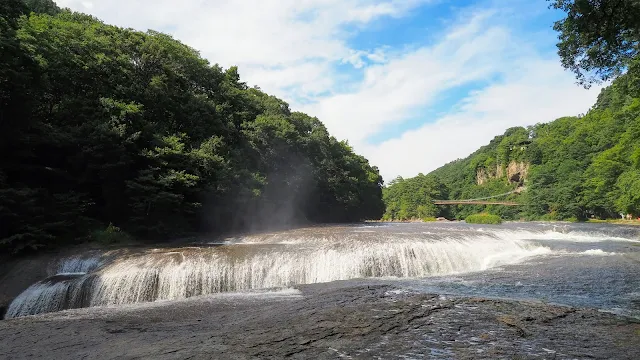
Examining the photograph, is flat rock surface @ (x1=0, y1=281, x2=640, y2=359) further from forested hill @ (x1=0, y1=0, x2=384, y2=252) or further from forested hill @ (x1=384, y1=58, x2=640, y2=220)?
forested hill @ (x1=384, y1=58, x2=640, y2=220)

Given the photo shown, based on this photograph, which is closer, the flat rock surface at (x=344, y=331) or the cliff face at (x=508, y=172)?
the flat rock surface at (x=344, y=331)

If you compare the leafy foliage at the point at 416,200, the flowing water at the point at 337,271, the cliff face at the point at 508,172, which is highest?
the cliff face at the point at 508,172

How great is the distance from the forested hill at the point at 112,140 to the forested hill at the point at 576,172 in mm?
23350

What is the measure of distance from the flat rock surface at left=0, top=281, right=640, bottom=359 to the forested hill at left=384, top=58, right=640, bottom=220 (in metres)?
11.7

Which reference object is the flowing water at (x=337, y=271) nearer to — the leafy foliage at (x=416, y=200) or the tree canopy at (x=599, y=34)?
the tree canopy at (x=599, y=34)

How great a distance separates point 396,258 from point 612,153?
51.6 metres

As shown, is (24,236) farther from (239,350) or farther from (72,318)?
(239,350)

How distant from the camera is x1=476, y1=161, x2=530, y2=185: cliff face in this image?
110 m

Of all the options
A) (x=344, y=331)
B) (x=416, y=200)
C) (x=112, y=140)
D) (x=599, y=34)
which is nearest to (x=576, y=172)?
(x=416, y=200)

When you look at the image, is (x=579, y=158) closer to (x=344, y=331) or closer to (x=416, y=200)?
(x=416, y=200)

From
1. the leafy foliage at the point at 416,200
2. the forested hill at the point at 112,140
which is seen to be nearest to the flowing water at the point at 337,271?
the forested hill at the point at 112,140

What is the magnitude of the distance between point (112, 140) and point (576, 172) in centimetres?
6651

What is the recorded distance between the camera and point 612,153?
166 feet

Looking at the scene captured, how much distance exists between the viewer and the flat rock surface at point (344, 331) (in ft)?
18.0
